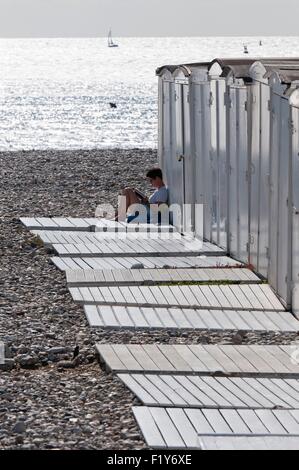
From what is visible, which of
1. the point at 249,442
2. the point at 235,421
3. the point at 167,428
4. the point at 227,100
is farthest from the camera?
the point at 227,100

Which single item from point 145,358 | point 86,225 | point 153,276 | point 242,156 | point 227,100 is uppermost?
point 227,100

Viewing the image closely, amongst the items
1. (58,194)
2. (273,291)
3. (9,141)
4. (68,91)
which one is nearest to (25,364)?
(273,291)

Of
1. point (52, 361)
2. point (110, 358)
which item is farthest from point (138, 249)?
point (110, 358)

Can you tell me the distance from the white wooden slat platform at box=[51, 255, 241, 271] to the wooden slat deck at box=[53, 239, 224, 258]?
0.10 meters

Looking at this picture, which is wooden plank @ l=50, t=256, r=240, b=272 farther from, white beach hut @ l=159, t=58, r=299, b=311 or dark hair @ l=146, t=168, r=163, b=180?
dark hair @ l=146, t=168, r=163, b=180

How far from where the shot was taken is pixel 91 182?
2350 centimetres

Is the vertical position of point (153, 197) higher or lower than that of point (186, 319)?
higher

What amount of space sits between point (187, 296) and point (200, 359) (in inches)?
93.5

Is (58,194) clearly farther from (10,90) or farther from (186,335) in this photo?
(10,90)

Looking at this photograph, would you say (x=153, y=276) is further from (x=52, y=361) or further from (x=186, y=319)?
(x=52, y=361)

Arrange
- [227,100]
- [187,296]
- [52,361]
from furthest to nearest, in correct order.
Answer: [227,100] → [187,296] → [52,361]

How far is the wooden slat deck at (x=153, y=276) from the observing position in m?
12.7

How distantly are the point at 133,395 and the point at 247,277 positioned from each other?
176 inches

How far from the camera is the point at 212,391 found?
8703mm
